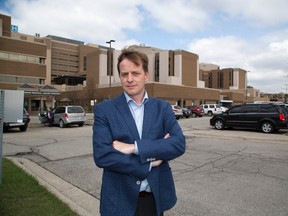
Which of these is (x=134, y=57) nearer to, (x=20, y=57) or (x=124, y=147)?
(x=124, y=147)

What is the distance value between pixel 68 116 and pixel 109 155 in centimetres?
2068

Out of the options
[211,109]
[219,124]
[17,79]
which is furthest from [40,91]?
[17,79]

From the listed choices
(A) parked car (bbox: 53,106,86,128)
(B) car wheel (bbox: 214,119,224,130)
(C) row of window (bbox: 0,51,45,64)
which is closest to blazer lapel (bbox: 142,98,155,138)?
(B) car wheel (bbox: 214,119,224,130)

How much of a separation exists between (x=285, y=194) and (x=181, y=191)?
1.96 meters

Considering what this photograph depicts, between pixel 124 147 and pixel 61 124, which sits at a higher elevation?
pixel 124 147

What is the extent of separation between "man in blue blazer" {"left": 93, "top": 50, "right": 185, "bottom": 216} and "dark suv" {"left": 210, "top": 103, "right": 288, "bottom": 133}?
1518cm

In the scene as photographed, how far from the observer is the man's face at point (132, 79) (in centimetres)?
229

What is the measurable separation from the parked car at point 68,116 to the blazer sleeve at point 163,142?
20412 mm

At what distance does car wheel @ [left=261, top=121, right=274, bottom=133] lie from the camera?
1569 cm

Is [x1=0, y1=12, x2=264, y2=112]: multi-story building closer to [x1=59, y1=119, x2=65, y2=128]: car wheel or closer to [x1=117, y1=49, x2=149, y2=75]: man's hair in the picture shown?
[x1=59, y1=119, x2=65, y2=128]: car wheel

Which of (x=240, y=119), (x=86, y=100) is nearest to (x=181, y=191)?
(x=240, y=119)

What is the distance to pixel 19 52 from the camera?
5412 centimetres

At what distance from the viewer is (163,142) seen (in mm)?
2176

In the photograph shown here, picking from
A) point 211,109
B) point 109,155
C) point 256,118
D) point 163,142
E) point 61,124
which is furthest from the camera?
point 211,109
